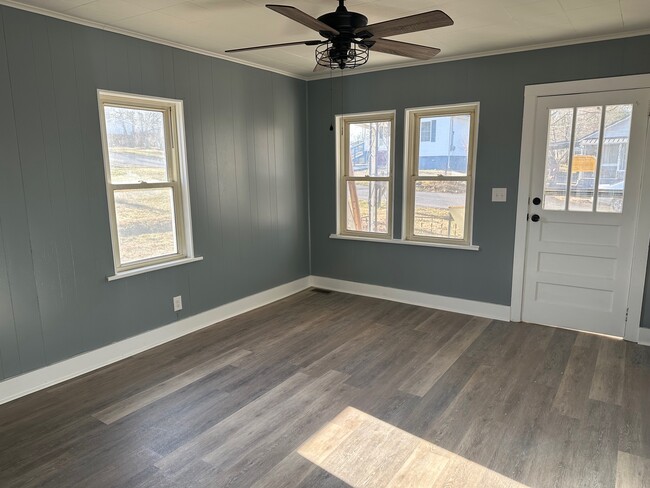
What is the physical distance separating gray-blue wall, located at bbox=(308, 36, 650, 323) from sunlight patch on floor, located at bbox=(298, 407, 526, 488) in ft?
7.24

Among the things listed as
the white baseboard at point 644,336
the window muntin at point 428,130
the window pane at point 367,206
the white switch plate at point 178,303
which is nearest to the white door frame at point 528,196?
the white baseboard at point 644,336

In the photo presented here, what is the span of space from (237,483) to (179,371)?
1.31m

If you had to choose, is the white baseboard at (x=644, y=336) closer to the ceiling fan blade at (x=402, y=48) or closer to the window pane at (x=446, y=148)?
the window pane at (x=446, y=148)

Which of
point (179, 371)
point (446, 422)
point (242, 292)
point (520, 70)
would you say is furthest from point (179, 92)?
point (446, 422)

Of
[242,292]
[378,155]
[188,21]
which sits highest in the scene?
[188,21]

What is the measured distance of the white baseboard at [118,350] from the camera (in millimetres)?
2809

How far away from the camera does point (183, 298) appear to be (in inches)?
149

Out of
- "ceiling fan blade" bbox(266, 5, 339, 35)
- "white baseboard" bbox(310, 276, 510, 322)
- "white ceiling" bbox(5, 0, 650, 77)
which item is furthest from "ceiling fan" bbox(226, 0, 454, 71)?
"white baseboard" bbox(310, 276, 510, 322)

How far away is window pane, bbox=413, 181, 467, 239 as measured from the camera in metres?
4.25

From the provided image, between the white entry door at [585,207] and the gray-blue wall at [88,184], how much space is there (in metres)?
2.67

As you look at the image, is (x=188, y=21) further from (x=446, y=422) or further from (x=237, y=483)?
(x=446, y=422)

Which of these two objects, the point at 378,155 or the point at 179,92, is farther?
the point at 378,155

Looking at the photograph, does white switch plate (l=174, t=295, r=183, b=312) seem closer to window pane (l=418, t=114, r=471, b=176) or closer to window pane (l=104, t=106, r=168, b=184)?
window pane (l=104, t=106, r=168, b=184)

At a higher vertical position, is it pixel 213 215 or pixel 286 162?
pixel 286 162
